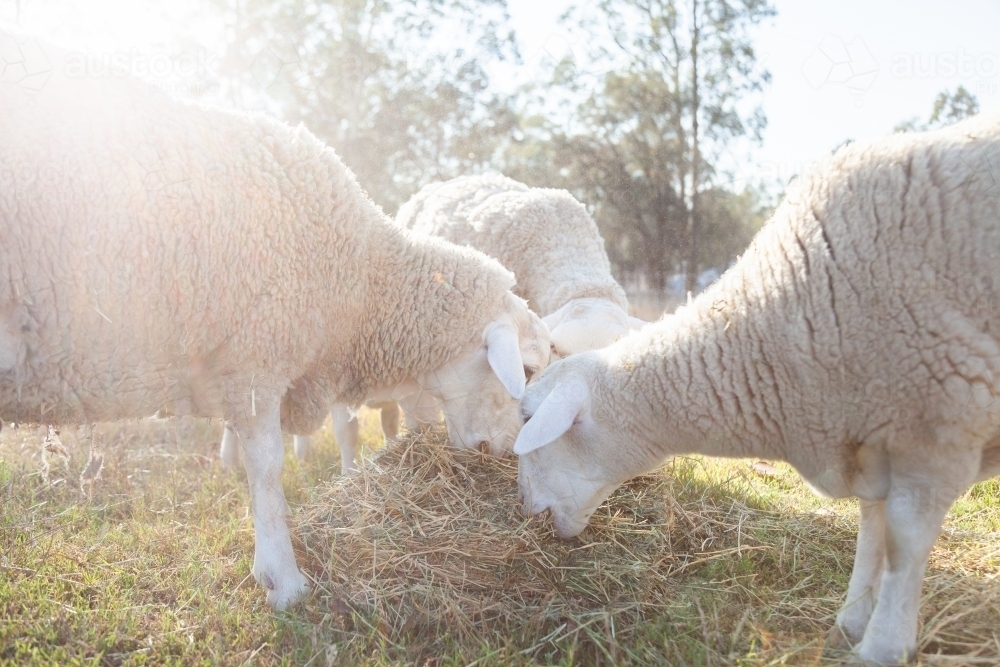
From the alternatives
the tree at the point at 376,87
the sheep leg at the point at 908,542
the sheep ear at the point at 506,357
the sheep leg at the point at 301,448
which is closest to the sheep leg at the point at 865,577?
the sheep leg at the point at 908,542

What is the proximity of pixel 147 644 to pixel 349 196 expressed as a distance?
218 cm

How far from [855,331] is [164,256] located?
267cm

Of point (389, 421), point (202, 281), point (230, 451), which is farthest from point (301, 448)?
point (202, 281)

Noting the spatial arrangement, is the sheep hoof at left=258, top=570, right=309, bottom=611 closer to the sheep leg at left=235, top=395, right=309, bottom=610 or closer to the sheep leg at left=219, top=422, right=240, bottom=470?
the sheep leg at left=235, top=395, right=309, bottom=610

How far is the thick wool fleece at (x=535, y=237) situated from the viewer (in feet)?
19.0

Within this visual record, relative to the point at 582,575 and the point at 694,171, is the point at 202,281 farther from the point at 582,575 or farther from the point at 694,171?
the point at 694,171

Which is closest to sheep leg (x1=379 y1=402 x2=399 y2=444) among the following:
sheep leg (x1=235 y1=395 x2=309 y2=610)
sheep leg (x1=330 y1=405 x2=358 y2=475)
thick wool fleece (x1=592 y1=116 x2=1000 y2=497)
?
sheep leg (x1=330 y1=405 x2=358 y2=475)

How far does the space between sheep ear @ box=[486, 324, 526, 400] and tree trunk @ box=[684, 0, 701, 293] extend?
1123 centimetres

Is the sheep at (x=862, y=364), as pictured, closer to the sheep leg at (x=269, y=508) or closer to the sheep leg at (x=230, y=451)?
the sheep leg at (x=269, y=508)

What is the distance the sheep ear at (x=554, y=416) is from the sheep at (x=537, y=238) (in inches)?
81.0

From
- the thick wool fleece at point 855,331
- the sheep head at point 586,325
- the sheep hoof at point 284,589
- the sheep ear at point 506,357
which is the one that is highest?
the thick wool fleece at point 855,331

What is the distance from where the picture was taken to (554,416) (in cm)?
312

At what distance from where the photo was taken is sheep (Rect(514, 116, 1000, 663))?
2.50m

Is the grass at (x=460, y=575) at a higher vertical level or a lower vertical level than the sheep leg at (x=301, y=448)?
higher
